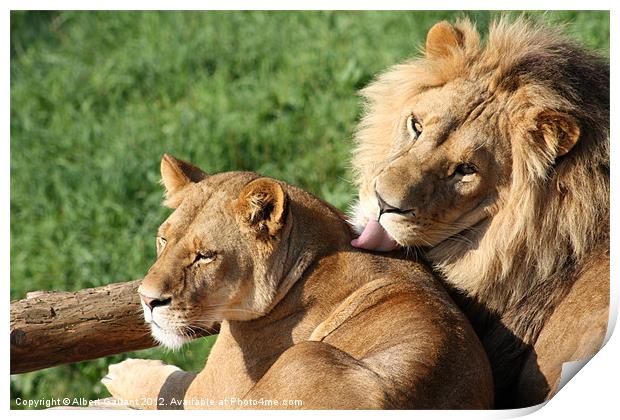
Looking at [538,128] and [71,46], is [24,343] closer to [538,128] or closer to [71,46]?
[538,128]

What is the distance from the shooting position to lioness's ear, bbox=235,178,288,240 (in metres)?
3.66

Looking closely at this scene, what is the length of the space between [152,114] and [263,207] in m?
3.42

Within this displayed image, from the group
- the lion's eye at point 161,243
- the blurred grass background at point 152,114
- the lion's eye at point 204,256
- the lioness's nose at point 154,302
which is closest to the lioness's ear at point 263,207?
the lion's eye at point 204,256

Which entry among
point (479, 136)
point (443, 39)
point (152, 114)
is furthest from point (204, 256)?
point (152, 114)

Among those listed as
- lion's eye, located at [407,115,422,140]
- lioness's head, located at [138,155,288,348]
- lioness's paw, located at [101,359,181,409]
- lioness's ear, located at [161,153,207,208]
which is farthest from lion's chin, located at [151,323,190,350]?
lion's eye, located at [407,115,422,140]

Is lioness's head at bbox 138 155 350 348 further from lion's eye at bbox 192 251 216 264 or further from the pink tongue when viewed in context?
the pink tongue

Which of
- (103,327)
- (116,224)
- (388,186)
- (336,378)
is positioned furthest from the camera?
(116,224)

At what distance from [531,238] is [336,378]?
102 centimetres

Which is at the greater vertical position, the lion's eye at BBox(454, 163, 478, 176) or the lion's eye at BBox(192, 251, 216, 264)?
the lion's eye at BBox(454, 163, 478, 176)

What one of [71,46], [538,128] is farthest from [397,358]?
[71,46]

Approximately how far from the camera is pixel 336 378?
3168mm

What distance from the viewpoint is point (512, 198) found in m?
3.79

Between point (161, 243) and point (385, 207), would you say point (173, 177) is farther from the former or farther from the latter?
point (385, 207)

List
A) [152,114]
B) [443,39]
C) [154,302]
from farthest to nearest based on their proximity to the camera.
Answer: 1. [152,114]
2. [443,39]
3. [154,302]
